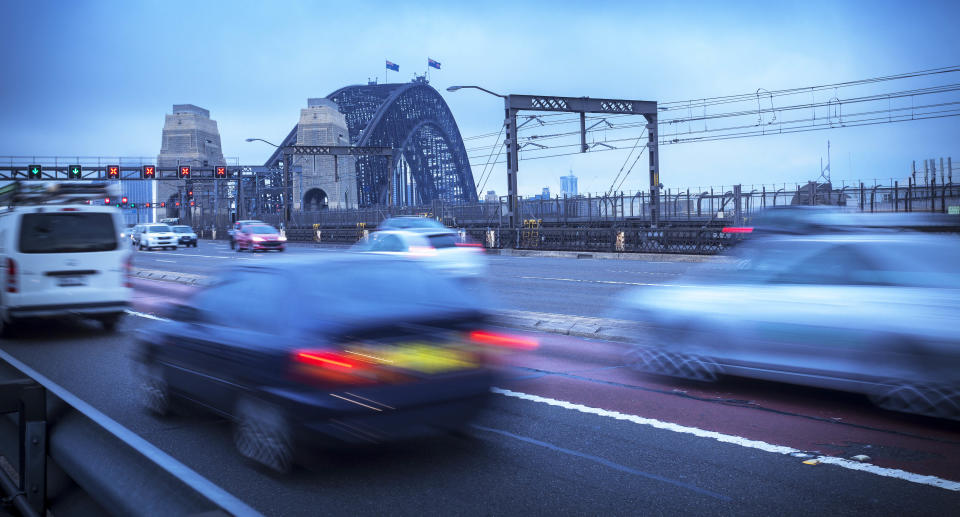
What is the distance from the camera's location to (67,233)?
39.1ft

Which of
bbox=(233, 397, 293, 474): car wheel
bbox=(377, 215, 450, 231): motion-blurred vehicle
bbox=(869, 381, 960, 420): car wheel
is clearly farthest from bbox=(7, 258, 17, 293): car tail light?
bbox=(377, 215, 450, 231): motion-blurred vehicle

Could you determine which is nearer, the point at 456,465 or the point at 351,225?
the point at 456,465

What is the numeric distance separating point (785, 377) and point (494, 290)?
37.3 ft

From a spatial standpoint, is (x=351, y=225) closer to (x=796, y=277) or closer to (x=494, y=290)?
(x=494, y=290)

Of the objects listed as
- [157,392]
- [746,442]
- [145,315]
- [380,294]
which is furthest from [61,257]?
[746,442]

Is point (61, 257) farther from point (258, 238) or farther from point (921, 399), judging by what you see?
point (258, 238)

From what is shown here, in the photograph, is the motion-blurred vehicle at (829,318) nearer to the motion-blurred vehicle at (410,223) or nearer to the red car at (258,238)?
the motion-blurred vehicle at (410,223)

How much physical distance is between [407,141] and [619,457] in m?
101

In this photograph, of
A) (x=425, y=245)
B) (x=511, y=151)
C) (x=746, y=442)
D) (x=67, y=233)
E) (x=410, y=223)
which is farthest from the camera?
(x=511, y=151)

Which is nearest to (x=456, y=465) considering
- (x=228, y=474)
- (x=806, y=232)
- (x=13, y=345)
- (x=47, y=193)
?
(x=228, y=474)

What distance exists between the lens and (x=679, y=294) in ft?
25.1

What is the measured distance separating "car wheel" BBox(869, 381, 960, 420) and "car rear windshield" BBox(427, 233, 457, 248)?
1433 centimetres

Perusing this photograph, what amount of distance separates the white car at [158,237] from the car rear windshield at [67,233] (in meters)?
35.9

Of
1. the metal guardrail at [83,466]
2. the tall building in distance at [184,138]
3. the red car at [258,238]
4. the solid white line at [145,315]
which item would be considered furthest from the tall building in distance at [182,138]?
the metal guardrail at [83,466]
